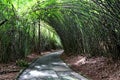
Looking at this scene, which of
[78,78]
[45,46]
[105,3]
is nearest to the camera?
[105,3]

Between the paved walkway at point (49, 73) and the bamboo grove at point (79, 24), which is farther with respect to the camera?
the bamboo grove at point (79, 24)

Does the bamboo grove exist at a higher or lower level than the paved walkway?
higher

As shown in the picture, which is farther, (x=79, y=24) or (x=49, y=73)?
(x=79, y=24)

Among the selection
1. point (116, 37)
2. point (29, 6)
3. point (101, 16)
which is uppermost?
point (29, 6)

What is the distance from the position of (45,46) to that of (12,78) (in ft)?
75.9

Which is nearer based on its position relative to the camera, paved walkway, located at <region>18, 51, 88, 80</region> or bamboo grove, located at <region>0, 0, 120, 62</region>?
paved walkway, located at <region>18, 51, 88, 80</region>

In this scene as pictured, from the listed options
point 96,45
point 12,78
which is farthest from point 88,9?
point 12,78

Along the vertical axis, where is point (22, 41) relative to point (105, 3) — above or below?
below

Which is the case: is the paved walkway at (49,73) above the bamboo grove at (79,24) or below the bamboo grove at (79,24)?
below

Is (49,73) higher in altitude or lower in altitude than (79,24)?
lower

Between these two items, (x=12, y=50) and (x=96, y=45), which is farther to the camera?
(x=12, y=50)

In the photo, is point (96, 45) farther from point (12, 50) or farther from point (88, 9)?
point (12, 50)

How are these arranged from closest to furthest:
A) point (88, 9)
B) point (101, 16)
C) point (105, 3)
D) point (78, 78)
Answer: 1. point (105, 3)
2. point (78, 78)
3. point (101, 16)
4. point (88, 9)

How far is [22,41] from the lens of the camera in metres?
16.6
